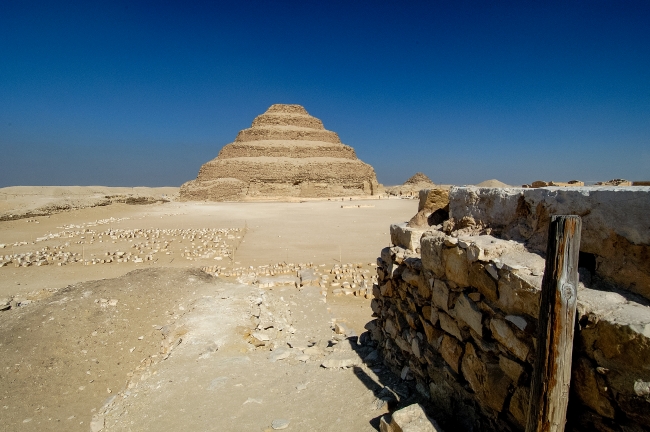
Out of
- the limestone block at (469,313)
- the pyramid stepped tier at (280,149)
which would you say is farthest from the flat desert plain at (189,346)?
the pyramid stepped tier at (280,149)

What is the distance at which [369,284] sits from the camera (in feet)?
26.1

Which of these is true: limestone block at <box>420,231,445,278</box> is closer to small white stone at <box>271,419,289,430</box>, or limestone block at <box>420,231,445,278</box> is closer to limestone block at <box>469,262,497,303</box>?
limestone block at <box>469,262,497,303</box>

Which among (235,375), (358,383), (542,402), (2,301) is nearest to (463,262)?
(542,402)

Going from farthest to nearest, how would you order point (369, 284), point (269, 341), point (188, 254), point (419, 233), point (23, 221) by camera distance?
point (23, 221) → point (188, 254) → point (369, 284) → point (269, 341) → point (419, 233)

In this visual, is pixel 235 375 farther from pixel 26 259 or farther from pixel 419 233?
pixel 26 259

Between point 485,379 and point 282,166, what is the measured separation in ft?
147

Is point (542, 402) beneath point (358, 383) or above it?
above

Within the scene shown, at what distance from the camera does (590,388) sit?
156 cm

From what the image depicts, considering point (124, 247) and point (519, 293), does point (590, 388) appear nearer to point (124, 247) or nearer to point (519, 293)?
point (519, 293)

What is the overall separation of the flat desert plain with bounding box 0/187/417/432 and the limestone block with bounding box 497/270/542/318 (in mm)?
1368

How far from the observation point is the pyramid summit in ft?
142

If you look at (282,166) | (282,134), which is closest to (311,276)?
(282,166)

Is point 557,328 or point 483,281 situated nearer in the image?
point 557,328

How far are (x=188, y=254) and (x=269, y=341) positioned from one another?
23.1 ft
